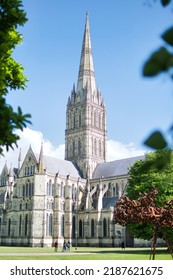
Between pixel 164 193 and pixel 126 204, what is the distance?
13391 mm

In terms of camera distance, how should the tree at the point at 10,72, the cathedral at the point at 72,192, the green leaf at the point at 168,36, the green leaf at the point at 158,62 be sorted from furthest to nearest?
the cathedral at the point at 72,192, the tree at the point at 10,72, the green leaf at the point at 168,36, the green leaf at the point at 158,62

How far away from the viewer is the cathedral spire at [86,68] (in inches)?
3393

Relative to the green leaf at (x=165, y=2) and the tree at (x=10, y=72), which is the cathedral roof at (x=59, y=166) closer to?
the tree at (x=10, y=72)

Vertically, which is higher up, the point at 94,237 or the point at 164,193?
the point at 164,193

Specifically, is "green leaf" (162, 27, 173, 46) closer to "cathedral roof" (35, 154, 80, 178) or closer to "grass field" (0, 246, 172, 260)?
"grass field" (0, 246, 172, 260)

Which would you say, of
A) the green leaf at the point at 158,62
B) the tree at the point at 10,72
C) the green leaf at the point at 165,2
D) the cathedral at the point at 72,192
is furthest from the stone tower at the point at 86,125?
the green leaf at the point at 158,62

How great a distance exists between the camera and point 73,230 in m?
68.4

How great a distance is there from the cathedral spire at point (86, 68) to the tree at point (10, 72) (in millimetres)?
72459

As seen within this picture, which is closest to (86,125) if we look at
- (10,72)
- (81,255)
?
(81,255)

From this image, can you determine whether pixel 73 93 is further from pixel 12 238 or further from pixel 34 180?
pixel 12 238
